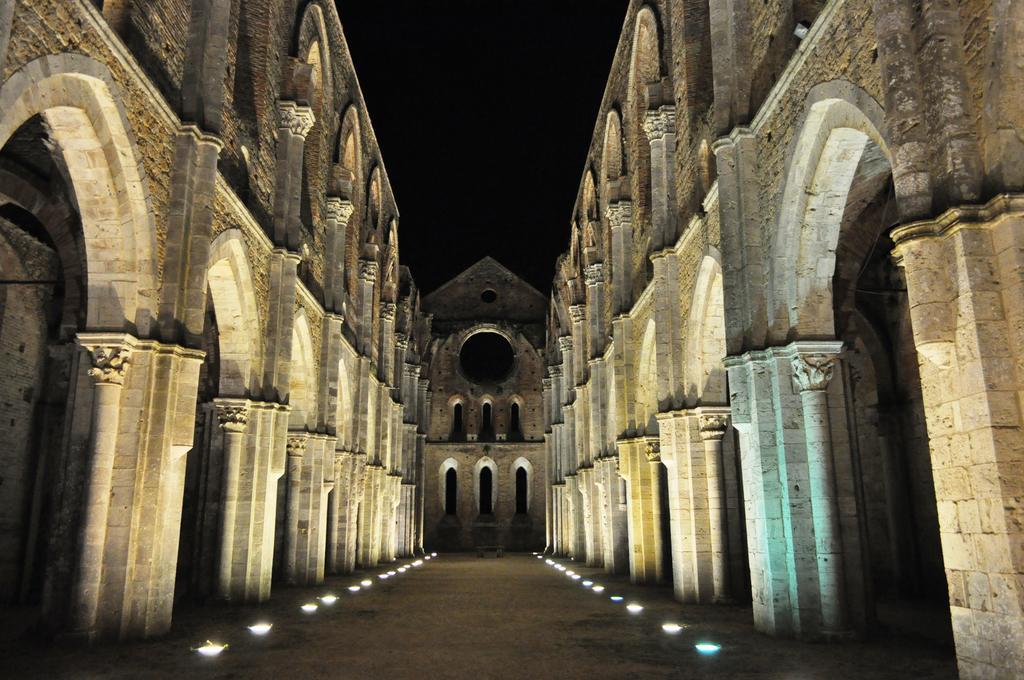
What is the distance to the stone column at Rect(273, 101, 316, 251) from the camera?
18.8 m

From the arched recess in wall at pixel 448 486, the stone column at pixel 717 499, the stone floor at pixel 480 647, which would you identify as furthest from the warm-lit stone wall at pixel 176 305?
the arched recess in wall at pixel 448 486

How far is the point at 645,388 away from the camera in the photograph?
2292 cm

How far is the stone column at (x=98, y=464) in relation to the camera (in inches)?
415

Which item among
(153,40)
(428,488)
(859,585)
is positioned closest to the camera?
(859,585)

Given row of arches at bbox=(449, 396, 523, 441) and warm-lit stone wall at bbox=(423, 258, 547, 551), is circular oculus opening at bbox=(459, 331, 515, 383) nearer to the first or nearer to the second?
warm-lit stone wall at bbox=(423, 258, 547, 551)

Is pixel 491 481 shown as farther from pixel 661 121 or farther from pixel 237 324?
pixel 237 324

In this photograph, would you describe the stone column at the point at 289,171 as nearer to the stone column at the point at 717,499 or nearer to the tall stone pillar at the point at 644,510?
the stone column at the point at 717,499

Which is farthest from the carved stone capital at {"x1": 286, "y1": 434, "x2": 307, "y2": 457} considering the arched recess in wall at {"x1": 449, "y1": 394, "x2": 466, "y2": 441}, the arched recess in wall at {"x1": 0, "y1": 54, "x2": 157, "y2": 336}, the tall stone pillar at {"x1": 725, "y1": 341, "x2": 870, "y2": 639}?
the arched recess in wall at {"x1": 449, "y1": 394, "x2": 466, "y2": 441}

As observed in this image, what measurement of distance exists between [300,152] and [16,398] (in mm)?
8821

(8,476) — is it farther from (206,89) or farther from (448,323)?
(448,323)

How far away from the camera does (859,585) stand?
11141 mm

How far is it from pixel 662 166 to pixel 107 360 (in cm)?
1327

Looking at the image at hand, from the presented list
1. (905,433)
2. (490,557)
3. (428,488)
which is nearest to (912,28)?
(905,433)

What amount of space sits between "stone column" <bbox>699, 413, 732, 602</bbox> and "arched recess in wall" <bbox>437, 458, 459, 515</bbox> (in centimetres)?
3415
